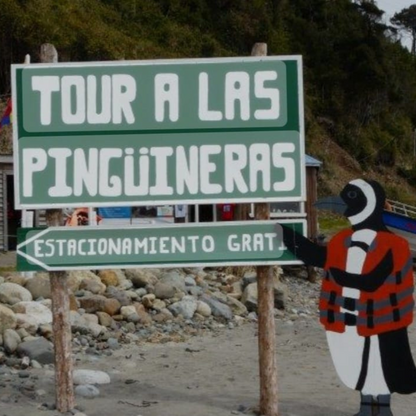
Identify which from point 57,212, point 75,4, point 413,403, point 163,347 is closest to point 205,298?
point 163,347

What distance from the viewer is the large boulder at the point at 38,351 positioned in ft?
36.9

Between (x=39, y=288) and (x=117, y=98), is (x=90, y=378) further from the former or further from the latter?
(x=39, y=288)

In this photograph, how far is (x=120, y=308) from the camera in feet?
48.4

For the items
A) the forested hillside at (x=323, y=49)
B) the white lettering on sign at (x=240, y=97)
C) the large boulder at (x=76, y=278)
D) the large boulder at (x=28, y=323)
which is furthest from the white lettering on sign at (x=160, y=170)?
the forested hillside at (x=323, y=49)

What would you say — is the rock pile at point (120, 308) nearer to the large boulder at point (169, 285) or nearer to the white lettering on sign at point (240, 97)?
the large boulder at point (169, 285)

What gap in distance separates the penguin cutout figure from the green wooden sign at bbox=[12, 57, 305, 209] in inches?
32.9

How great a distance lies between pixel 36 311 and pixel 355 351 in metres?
7.34

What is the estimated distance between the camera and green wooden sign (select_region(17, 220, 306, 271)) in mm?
7895

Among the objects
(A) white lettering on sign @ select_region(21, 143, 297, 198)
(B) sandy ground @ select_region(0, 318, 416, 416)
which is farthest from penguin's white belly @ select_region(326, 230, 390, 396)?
(B) sandy ground @ select_region(0, 318, 416, 416)

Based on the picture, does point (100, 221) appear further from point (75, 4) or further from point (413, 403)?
point (75, 4)

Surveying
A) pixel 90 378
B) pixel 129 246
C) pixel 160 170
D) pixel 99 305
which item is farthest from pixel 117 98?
pixel 99 305

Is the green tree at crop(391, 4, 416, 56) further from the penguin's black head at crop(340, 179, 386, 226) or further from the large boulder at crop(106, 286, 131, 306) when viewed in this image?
the penguin's black head at crop(340, 179, 386, 226)

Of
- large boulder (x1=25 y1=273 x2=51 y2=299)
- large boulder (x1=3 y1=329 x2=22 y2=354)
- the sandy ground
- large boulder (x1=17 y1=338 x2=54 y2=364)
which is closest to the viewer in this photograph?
the sandy ground

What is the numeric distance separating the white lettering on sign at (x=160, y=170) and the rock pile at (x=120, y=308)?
3.93 metres
